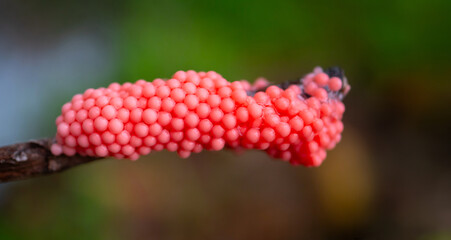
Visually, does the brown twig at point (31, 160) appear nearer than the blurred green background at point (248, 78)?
Yes

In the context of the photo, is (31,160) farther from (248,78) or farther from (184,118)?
(248,78)

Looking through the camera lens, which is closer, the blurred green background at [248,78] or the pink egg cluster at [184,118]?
the pink egg cluster at [184,118]

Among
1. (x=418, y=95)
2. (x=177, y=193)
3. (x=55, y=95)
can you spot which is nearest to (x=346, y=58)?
(x=418, y=95)

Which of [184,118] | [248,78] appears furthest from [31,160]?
[248,78]

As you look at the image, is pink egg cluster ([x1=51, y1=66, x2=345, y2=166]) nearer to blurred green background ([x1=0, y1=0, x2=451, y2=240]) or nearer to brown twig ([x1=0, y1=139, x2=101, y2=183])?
brown twig ([x1=0, y1=139, x2=101, y2=183])

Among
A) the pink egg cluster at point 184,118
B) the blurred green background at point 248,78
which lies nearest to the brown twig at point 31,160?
the pink egg cluster at point 184,118

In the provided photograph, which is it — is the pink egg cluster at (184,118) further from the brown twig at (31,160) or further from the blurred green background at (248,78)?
the blurred green background at (248,78)
